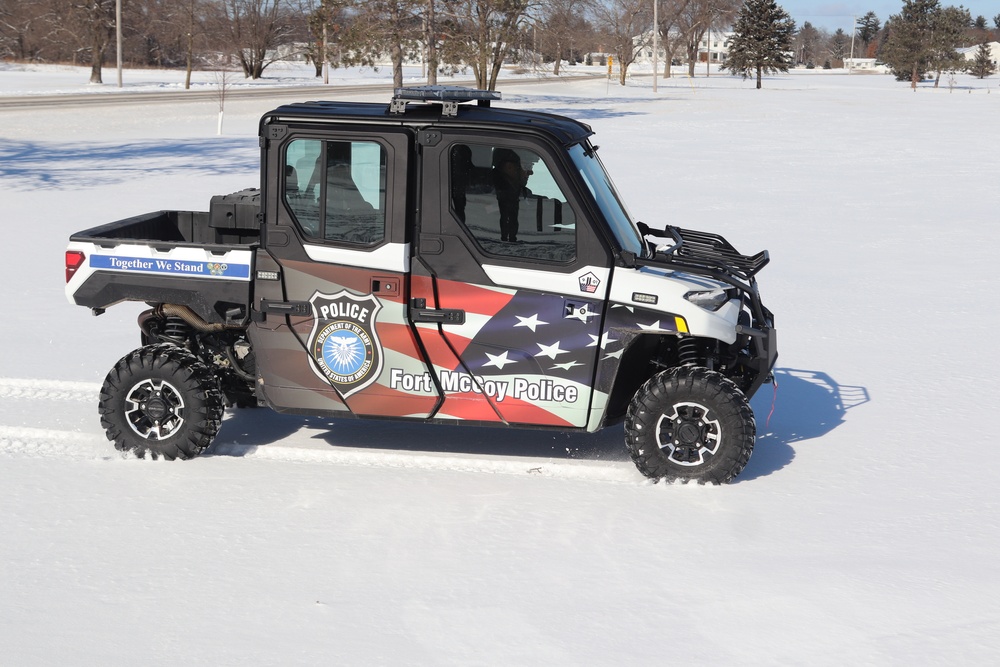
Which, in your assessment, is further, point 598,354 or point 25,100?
point 25,100

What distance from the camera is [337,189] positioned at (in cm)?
569

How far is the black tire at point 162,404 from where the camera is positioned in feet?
19.5

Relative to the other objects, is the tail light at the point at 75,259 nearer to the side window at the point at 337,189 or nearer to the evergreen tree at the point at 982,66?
the side window at the point at 337,189

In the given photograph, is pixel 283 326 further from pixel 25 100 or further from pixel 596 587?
pixel 25 100

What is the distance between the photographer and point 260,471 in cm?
595

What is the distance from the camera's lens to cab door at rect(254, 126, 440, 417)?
564 cm

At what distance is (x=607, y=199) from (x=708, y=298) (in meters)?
0.81

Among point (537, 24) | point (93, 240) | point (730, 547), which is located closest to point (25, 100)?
point (537, 24)

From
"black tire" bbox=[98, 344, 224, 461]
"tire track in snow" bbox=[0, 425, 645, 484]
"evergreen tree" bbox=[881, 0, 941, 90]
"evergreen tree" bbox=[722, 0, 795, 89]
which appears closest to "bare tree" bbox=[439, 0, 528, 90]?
"tire track in snow" bbox=[0, 425, 645, 484]

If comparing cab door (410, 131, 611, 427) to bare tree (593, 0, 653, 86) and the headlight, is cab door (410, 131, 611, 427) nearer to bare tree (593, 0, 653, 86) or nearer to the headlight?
the headlight

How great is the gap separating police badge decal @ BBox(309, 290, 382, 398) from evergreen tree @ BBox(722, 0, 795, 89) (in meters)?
78.2

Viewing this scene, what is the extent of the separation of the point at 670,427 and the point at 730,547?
2.77ft

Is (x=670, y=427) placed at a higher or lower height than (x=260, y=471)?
higher

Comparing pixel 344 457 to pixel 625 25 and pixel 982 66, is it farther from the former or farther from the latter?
pixel 982 66
